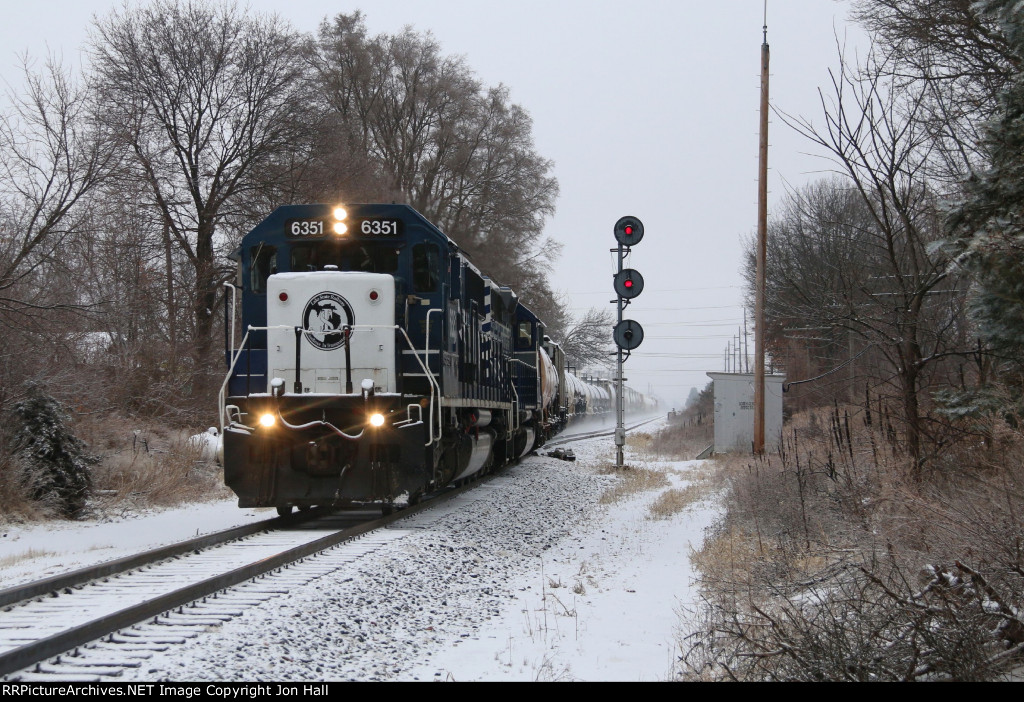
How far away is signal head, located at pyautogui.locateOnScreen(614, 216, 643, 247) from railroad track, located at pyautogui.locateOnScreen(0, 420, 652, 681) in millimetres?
9774

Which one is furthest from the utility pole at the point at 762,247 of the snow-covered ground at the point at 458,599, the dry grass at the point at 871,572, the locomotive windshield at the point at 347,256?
the locomotive windshield at the point at 347,256

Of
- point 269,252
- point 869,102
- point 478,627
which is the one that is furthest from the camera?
point 269,252

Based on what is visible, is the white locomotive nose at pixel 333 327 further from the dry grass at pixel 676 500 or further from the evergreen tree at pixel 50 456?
the dry grass at pixel 676 500

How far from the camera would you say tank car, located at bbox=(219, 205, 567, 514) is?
9.76m

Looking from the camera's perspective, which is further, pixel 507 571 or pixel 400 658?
pixel 507 571

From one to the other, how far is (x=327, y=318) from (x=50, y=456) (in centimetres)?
407

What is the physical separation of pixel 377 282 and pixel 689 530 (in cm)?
432

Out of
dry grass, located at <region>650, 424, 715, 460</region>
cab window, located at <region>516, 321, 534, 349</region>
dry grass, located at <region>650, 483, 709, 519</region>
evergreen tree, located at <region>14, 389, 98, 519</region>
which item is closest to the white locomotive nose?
evergreen tree, located at <region>14, 389, 98, 519</region>

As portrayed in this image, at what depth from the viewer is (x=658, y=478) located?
17.1 metres

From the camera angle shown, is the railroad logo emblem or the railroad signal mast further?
the railroad signal mast

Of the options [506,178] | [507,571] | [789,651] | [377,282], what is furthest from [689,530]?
[506,178]

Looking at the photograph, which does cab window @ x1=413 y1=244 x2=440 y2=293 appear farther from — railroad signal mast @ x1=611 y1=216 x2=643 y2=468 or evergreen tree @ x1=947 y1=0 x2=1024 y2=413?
railroad signal mast @ x1=611 y1=216 x2=643 y2=468

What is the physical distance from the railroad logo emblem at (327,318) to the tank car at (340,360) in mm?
11
